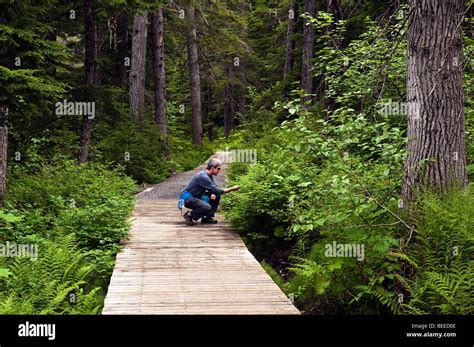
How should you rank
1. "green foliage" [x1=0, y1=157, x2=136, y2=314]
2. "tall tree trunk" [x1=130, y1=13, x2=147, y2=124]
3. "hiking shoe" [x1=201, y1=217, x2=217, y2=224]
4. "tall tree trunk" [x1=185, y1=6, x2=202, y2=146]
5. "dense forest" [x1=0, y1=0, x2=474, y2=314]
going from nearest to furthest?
1. "dense forest" [x1=0, y1=0, x2=474, y2=314]
2. "green foliage" [x1=0, y1=157, x2=136, y2=314]
3. "hiking shoe" [x1=201, y1=217, x2=217, y2=224]
4. "tall tree trunk" [x1=130, y1=13, x2=147, y2=124]
5. "tall tree trunk" [x1=185, y1=6, x2=202, y2=146]

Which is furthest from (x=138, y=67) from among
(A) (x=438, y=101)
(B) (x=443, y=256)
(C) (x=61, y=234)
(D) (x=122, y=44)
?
(B) (x=443, y=256)

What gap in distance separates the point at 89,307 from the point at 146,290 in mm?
872

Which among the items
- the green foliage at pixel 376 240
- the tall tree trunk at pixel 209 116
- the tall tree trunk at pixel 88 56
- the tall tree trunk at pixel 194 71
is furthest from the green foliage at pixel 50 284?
the tall tree trunk at pixel 209 116

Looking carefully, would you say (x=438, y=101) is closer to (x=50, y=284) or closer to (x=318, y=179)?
(x=318, y=179)

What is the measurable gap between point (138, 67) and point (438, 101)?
60.2ft

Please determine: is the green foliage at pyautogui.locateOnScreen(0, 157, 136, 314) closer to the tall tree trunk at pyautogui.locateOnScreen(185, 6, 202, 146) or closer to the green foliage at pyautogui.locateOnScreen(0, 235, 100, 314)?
the green foliage at pyautogui.locateOnScreen(0, 235, 100, 314)

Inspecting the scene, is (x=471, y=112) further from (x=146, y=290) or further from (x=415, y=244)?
(x=146, y=290)

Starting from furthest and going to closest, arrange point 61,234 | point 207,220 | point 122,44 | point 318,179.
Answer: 1. point 122,44
2. point 207,220
3. point 61,234
4. point 318,179

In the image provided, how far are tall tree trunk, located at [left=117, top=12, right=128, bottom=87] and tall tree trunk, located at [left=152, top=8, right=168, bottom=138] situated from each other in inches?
104

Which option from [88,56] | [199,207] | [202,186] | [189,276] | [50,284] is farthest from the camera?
[88,56]

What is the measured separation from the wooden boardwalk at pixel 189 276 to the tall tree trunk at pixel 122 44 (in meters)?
17.9

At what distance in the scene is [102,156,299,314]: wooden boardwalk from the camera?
6.63 metres

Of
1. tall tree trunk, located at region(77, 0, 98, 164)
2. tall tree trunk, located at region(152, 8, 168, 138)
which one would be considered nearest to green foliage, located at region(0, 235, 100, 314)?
tall tree trunk, located at region(77, 0, 98, 164)

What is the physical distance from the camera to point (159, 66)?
25422 millimetres
